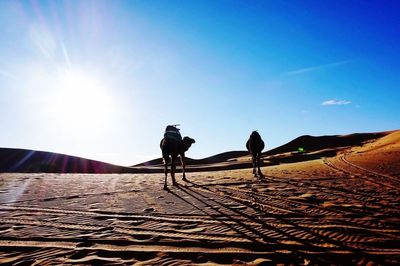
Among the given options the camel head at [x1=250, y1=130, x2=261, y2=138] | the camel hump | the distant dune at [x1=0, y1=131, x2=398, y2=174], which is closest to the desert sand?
the camel hump

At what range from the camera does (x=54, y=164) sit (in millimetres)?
36531

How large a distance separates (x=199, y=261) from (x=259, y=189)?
7029 mm

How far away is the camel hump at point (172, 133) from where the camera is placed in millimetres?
14554

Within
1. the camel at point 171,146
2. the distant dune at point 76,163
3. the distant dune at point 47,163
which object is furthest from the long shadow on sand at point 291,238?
the distant dune at point 47,163

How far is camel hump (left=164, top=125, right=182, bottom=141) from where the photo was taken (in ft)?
47.7

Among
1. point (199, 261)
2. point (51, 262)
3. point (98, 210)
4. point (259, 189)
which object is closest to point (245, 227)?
point (199, 261)

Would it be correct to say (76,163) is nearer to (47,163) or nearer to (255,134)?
(47,163)

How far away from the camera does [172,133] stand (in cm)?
1476

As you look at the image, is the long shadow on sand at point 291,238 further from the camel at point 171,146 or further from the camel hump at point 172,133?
the camel hump at point 172,133

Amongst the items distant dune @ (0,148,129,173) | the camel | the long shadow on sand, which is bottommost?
the long shadow on sand

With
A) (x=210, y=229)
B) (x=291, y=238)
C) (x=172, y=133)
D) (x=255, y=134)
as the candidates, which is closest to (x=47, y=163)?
(x=172, y=133)

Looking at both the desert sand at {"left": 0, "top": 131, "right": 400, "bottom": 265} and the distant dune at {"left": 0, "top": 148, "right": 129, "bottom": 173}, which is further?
the distant dune at {"left": 0, "top": 148, "right": 129, "bottom": 173}

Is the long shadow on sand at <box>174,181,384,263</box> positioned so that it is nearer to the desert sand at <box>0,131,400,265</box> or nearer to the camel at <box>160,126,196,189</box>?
the desert sand at <box>0,131,400,265</box>

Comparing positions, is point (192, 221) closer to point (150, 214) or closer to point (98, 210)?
point (150, 214)
